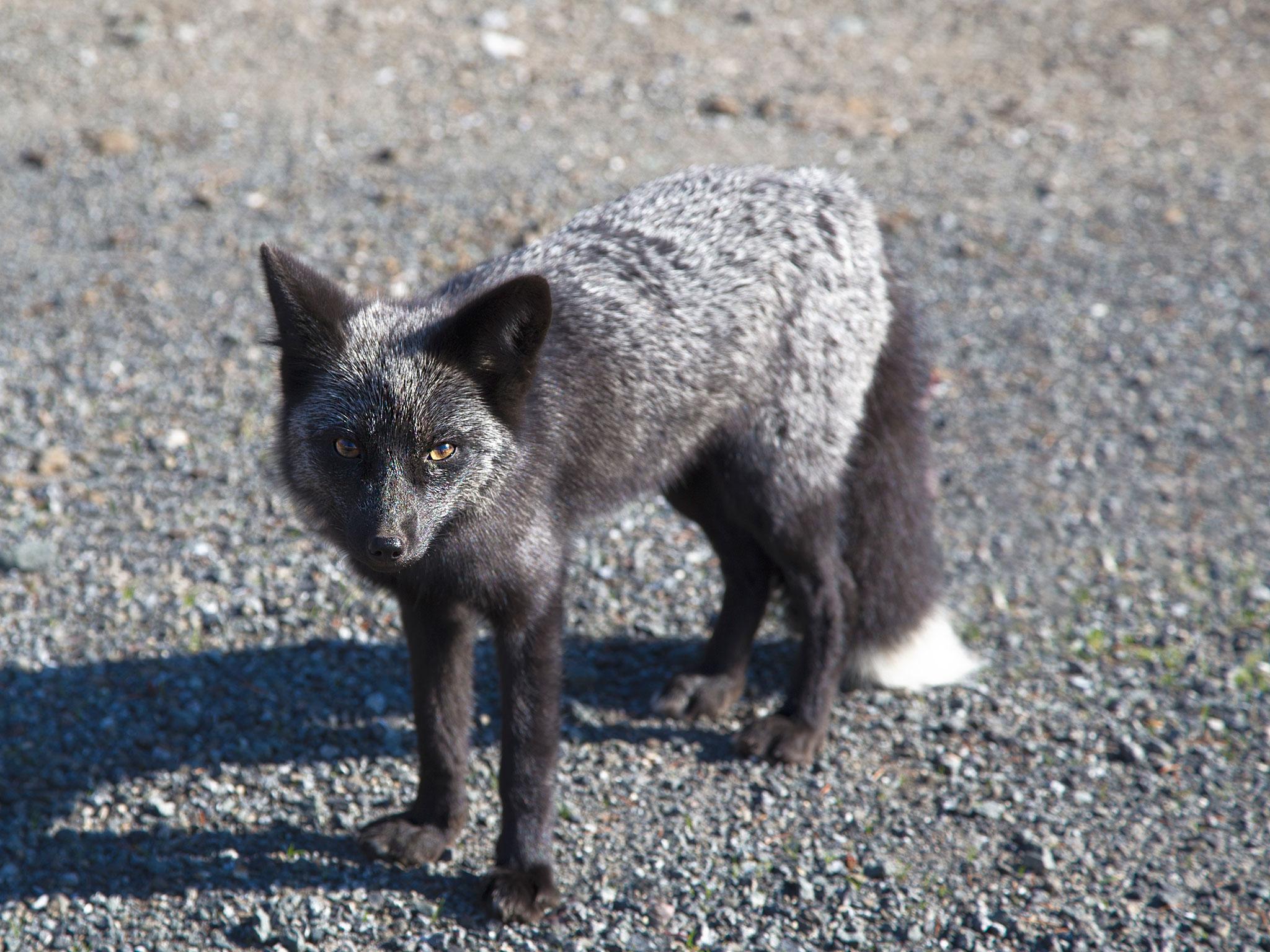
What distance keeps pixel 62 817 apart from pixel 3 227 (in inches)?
208

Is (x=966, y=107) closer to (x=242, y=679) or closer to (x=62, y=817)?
(x=242, y=679)

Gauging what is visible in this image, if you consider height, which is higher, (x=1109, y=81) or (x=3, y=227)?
(x=1109, y=81)

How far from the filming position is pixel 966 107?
10.5 m

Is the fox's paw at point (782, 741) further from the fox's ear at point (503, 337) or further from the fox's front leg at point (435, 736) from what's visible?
the fox's ear at point (503, 337)

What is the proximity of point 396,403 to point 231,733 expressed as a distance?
6.63 feet

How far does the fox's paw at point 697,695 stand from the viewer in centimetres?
534

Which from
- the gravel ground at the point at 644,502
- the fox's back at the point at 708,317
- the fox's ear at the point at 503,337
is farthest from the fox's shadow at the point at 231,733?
the fox's ear at the point at 503,337

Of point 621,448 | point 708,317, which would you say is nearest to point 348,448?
point 621,448

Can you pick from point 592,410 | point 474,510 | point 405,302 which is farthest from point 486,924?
point 405,302

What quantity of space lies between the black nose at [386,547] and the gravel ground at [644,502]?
1.44m

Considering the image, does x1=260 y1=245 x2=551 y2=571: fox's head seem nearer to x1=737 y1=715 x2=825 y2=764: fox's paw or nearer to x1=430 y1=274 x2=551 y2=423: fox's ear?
x1=430 y1=274 x2=551 y2=423: fox's ear

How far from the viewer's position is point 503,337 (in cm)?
385

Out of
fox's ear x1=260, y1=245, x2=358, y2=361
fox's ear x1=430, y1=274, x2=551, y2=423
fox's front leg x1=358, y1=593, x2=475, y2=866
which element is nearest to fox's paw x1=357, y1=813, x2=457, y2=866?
fox's front leg x1=358, y1=593, x2=475, y2=866

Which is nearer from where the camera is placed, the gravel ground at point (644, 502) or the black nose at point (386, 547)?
the black nose at point (386, 547)
